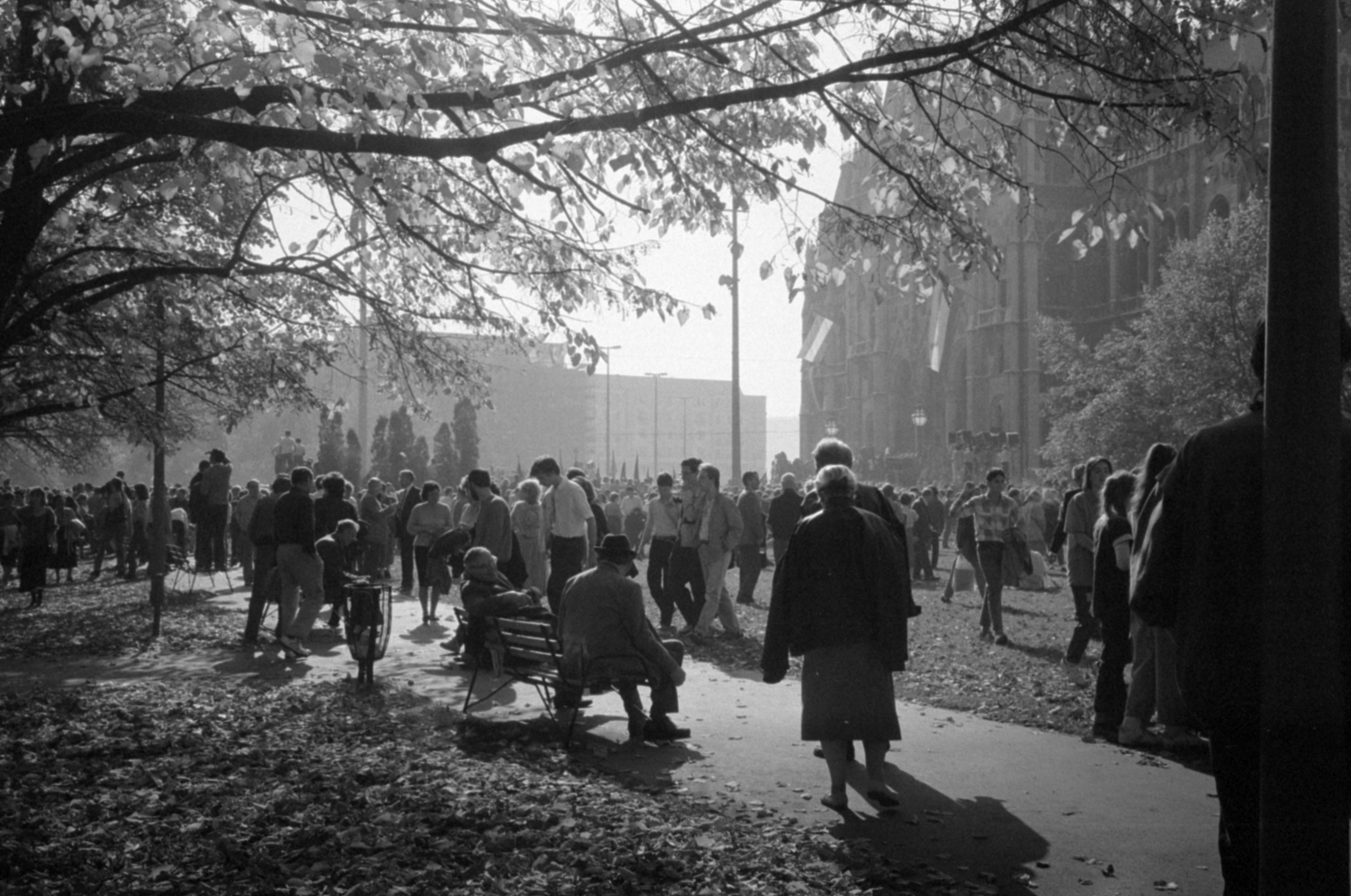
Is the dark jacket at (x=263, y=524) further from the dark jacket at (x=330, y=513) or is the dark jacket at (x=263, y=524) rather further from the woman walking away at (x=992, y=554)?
the woman walking away at (x=992, y=554)

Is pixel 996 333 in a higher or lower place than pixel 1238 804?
higher

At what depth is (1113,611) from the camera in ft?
29.4

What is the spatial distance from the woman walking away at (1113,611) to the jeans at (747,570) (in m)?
10.4

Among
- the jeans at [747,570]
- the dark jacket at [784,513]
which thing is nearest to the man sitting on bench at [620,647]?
the dark jacket at [784,513]

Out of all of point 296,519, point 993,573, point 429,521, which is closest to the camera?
point 296,519

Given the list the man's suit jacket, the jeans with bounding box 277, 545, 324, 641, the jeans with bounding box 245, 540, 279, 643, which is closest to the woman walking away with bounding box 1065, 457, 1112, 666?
the man's suit jacket

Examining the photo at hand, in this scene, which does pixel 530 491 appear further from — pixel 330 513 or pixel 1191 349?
pixel 1191 349

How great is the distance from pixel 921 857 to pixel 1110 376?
44501mm

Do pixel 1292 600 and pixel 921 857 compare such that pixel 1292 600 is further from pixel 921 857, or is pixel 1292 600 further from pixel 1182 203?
pixel 1182 203

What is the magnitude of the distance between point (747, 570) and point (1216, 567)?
15.7 m

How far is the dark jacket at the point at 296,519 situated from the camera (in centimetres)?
1385

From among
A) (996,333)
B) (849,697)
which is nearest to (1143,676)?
(849,697)

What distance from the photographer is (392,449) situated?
60.8 m

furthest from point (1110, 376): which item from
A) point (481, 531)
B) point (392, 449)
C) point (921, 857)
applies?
point (921, 857)
